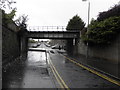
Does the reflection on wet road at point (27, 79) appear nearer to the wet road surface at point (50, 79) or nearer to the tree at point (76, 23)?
the wet road surface at point (50, 79)

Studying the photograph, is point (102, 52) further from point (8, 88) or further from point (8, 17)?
point (8, 88)

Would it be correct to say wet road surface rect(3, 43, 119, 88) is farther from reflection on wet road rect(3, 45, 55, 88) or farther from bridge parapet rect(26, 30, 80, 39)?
bridge parapet rect(26, 30, 80, 39)

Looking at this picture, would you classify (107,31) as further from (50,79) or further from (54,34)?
(54,34)

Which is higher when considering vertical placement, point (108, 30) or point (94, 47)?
point (108, 30)

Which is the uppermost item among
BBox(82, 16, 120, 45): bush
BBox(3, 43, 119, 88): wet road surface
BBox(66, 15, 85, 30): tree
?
BBox(66, 15, 85, 30): tree

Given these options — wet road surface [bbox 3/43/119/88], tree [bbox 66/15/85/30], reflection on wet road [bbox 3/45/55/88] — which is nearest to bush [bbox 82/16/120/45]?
wet road surface [bbox 3/43/119/88]

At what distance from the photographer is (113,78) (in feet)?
33.6

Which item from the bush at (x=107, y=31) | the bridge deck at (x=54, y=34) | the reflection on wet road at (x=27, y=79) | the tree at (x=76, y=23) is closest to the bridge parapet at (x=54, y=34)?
the bridge deck at (x=54, y=34)

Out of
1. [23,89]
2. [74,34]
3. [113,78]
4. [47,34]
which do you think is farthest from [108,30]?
[47,34]

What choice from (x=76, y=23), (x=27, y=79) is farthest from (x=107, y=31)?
(x=76, y=23)

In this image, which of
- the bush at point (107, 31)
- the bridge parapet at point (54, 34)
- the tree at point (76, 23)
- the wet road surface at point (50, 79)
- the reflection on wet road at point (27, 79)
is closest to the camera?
the reflection on wet road at point (27, 79)

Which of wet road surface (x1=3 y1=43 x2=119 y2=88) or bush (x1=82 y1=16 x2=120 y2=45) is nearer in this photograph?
wet road surface (x1=3 y1=43 x2=119 y2=88)

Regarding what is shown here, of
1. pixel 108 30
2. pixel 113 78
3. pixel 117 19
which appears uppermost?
pixel 117 19

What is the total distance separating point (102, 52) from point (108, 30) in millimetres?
4198
